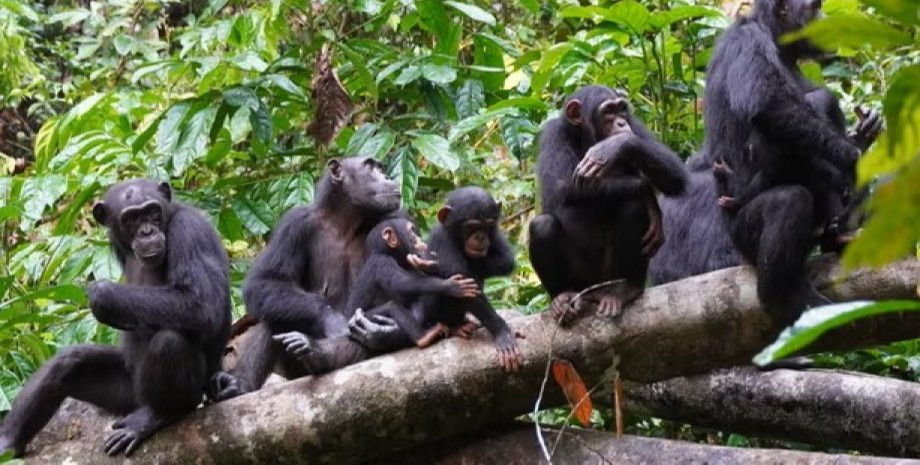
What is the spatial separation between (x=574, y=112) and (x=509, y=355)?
4.28ft

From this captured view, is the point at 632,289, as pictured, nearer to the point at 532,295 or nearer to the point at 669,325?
the point at 669,325

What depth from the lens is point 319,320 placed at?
20.4 ft

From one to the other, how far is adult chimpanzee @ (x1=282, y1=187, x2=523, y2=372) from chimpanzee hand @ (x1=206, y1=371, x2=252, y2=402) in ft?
1.06

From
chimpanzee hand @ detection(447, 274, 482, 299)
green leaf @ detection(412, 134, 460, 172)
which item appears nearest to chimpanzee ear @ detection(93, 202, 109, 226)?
chimpanzee hand @ detection(447, 274, 482, 299)

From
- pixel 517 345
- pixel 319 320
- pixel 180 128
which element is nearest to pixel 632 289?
pixel 517 345

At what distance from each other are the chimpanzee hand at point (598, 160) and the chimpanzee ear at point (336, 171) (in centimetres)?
183

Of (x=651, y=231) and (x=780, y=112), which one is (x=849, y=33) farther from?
(x=780, y=112)

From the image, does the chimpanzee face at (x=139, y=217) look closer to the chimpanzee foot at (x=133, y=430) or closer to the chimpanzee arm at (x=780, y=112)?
the chimpanzee foot at (x=133, y=430)

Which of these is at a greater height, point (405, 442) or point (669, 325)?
point (669, 325)

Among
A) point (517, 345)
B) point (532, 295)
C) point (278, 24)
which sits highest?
point (278, 24)

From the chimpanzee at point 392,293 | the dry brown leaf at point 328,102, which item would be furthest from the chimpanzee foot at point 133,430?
the dry brown leaf at point 328,102

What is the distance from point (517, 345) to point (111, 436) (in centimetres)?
196

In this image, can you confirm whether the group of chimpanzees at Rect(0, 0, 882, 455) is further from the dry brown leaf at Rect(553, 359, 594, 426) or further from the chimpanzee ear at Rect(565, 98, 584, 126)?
the dry brown leaf at Rect(553, 359, 594, 426)

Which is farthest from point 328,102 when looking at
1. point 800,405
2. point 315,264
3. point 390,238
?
point 800,405
